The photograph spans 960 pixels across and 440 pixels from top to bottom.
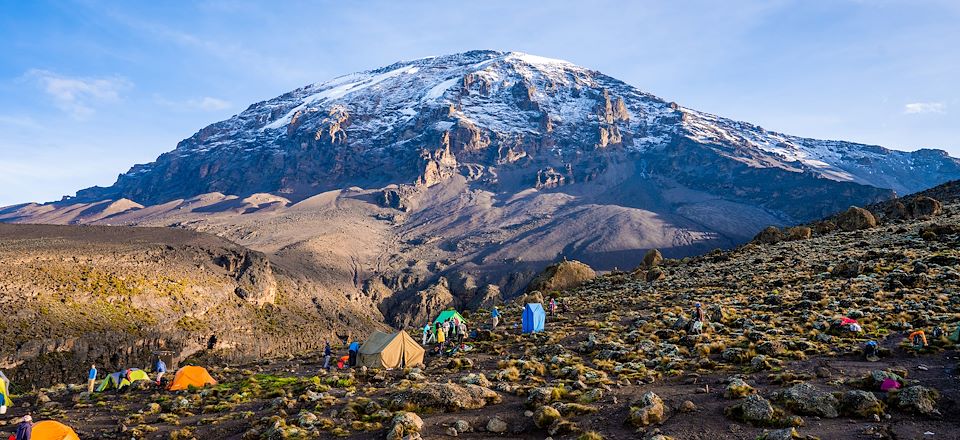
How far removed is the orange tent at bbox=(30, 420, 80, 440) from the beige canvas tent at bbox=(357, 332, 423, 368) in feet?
42.9

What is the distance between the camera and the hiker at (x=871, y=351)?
15695 millimetres

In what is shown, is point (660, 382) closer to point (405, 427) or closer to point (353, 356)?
point (405, 427)

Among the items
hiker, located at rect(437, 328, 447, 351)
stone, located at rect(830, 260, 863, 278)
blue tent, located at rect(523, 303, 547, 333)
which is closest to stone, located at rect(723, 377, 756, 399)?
blue tent, located at rect(523, 303, 547, 333)

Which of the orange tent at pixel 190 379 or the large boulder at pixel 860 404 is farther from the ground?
the large boulder at pixel 860 404

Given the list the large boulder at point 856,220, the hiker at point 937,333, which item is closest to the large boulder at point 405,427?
the hiker at point 937,333

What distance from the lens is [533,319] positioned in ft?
99.3

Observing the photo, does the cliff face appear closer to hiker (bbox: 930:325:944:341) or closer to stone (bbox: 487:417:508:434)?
stone (bbox: 487:417:508:434)

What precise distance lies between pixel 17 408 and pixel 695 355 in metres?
30.3

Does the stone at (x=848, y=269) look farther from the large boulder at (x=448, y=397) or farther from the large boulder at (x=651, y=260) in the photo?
the large boulder at (x=448, y=397)

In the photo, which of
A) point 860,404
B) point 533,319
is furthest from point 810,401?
point 533,319

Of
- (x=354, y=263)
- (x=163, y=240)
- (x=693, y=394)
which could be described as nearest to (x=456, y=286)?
(x=354, y=263)

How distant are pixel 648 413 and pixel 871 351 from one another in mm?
9155

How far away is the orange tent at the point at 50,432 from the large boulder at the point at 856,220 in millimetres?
61216

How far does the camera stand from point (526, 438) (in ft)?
39.7
